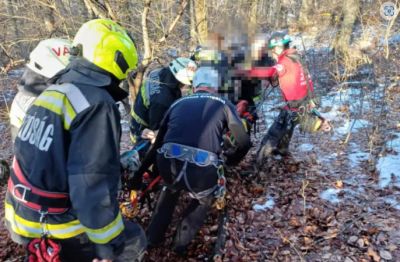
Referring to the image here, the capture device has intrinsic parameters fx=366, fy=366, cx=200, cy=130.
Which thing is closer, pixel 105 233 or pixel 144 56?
Answer: pixel 105 233

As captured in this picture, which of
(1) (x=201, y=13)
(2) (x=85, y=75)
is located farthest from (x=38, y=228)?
(1) (x=201, y=13)

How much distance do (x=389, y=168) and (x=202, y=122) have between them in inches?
135

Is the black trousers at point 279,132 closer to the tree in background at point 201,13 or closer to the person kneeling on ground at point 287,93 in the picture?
the person kneeling on ground at point 287,93

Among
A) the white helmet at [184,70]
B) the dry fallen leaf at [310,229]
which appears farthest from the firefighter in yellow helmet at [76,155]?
the dry fallen leaf at [310,229]

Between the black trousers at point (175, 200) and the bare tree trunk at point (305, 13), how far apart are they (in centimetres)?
1624

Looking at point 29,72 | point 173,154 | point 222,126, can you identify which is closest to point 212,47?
point 222,126

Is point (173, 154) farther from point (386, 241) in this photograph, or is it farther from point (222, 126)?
point (386, 241)

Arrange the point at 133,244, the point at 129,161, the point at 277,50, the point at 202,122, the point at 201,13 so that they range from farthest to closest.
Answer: the point at 201,13, the point at 277,50, the point at 202,122, the point at 129,161, the point at 133,244

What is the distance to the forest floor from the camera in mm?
4000

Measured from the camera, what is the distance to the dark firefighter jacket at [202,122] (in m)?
3.76

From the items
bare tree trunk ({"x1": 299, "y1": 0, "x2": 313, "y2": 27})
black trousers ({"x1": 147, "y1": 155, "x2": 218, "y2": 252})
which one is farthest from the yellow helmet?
bare tree trunk ({"x1": 299, "y1": 0, "x2": 313, "y2": 27})

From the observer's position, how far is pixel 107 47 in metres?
2.33

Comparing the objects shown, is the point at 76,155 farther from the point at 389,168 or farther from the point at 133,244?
the point at 389,168

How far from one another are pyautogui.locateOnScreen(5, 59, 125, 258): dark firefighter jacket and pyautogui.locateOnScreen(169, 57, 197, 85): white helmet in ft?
7.29
